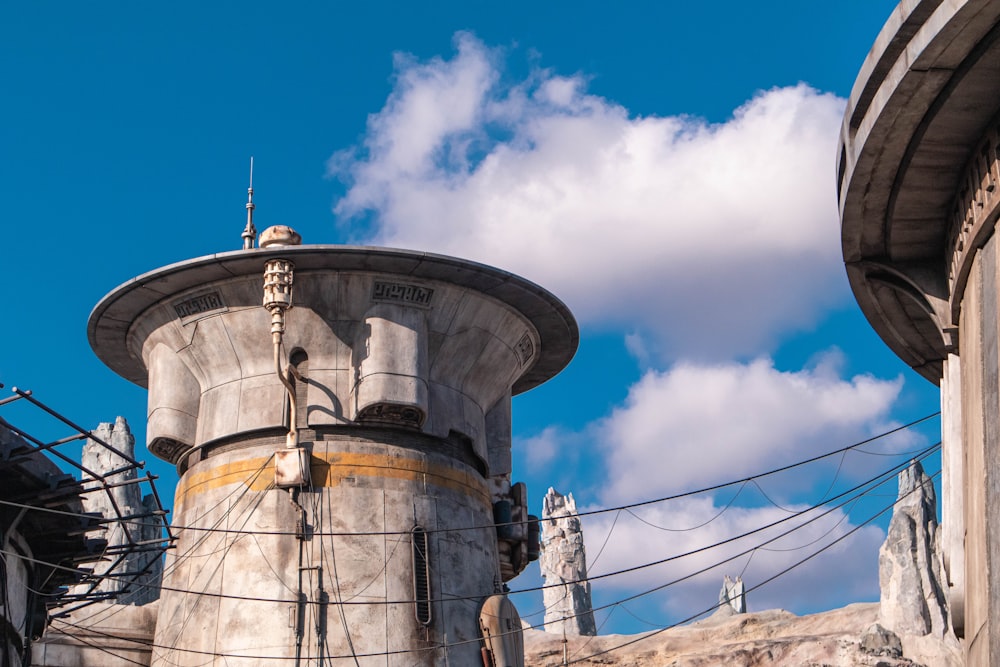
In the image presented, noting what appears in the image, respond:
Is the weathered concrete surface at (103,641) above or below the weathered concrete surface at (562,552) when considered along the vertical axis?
below

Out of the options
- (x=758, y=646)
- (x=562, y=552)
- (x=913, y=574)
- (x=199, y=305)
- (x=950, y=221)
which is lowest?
(x=950, y=221)

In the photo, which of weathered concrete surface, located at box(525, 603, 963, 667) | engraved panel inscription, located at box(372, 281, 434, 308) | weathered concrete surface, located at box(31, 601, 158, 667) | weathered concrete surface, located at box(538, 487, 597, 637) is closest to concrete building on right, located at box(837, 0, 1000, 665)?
engraved panel inscription, located at box(372, 281, 434, 308)

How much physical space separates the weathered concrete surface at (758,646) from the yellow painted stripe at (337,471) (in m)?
61.4

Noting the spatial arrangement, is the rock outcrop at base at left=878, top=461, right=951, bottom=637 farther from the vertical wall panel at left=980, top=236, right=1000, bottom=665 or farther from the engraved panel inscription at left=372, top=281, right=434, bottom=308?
the vertical wall panel at left=980, top=236, right=1000, bottom=665

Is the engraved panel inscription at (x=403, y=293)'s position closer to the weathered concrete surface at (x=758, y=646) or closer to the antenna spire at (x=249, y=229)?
the antenna spire at (x=249, y=229)

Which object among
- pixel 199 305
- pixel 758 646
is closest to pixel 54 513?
pixel 199 305

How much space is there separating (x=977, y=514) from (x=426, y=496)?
17253mm

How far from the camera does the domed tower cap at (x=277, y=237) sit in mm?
32781

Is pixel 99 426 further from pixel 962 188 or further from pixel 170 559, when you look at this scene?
pixel 962 188

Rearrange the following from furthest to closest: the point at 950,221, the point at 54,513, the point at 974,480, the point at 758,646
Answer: the point at 758,646, the point at 54,513, the point at 950,221, the point at 974,480

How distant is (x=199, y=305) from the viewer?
32.4 metres

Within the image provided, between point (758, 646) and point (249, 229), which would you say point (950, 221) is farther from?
point (758, 646)

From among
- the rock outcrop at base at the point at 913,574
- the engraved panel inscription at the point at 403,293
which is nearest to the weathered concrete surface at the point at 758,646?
the rock outcrop at base at the point at 913,574

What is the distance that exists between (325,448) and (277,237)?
198 inches
